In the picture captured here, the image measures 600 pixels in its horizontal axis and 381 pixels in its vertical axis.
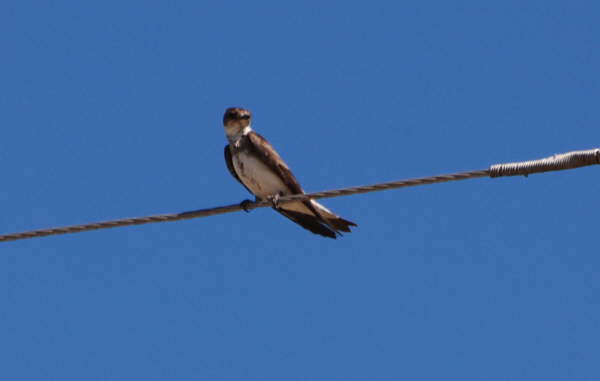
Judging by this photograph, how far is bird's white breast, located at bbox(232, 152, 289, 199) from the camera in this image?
1143 centimetres

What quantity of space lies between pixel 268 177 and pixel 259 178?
79 millimetres

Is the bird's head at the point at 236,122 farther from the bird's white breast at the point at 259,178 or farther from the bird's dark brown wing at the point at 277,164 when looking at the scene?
the bird's white breast at the point at 259,178

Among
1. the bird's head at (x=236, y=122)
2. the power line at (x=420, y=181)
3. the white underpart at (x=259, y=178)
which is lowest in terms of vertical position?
the power line at (x=420, y=181)

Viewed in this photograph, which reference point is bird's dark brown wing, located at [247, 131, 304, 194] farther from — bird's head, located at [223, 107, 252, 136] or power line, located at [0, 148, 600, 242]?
power line, located at [0, 148, 600, 242]

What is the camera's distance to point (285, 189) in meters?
11.5

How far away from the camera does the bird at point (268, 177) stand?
11102 mm

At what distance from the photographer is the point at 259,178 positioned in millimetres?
11422

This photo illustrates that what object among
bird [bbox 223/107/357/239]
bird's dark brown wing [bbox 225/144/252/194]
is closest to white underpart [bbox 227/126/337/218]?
bird [bbox 223/107/357/239]

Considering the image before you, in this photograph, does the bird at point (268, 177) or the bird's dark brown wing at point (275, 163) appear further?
the bird's dark brown wing at point (275, 163)

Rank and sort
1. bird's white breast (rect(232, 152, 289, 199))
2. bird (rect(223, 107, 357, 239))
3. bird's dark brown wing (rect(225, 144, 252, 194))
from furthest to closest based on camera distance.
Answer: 1. bird's dark brown wing (rect(225, 144, 252, 194))
2. bird's white breast (rect(232, 152, 289, 199))
3. bird (rect(223, 107, 357, 239))

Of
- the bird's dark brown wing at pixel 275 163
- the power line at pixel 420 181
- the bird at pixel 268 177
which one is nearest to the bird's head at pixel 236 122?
the bird at pixel 268 177

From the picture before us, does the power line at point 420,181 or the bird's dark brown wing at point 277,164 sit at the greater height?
the bird's dark brown wing at point 277,164

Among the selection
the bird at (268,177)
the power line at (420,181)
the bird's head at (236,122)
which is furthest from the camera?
the bird's head at (236,122)

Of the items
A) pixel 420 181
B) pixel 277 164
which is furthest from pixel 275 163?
pixel 420 181
